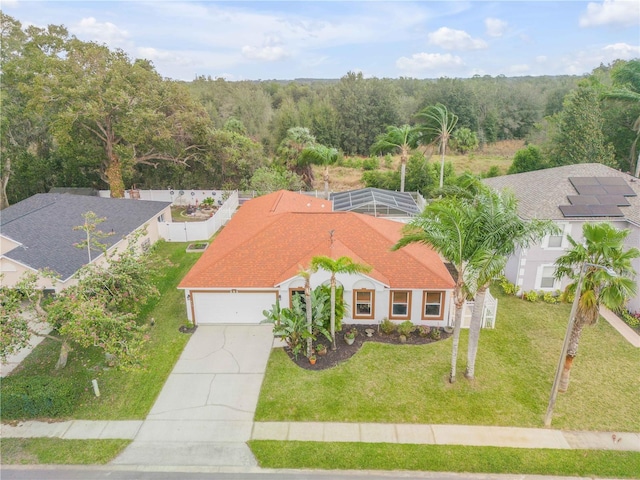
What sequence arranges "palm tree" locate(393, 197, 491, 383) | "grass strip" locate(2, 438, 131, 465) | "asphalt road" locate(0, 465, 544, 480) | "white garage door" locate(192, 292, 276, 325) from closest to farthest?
"asphalt road" locate(0, 465, 544, 480)
"grass strip" locate(2, 438, 131, 465)
"palm tree" locate(393, 197, 491, 383)
"white garage door" locate(192, 292, 276, 325)

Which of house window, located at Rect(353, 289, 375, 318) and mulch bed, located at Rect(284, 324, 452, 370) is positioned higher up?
house window, located at Rect(353, 289, 375, 318)

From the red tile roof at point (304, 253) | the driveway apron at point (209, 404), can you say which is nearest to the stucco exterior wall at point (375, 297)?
the red tile roof at point (304, 253)

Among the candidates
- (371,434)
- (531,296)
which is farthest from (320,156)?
(371,434)

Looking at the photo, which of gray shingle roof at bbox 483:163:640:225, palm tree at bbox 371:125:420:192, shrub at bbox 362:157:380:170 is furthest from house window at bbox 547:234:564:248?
shrub at bbox 362:157:380:170

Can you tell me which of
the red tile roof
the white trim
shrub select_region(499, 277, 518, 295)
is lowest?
shrub select_region(499, 277, 518, 295)

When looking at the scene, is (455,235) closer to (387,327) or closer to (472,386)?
(472,386)

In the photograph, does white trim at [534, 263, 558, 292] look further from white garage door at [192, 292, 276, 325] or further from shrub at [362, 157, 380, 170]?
shrub at [362, 157, 380, 170]
